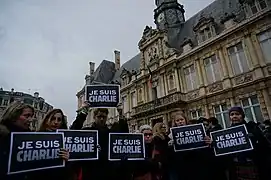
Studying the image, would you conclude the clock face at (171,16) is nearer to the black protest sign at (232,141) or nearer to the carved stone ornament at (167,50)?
the carved stone ornament at (167,50)

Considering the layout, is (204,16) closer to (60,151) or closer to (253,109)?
(253,109)

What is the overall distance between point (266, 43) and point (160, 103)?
9430 mm

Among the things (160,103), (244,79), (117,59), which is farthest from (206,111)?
(117,59)

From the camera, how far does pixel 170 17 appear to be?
78.8ft

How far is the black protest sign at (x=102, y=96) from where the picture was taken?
171 inches

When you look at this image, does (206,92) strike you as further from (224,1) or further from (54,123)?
(54,123)

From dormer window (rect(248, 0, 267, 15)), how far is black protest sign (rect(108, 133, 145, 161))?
14.9 m

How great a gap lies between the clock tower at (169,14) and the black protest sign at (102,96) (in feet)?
67.1

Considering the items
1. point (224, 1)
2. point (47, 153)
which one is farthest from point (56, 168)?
point (224, 1)

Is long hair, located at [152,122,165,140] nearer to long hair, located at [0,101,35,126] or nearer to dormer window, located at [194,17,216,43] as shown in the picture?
long hair, located at [0,101,35,126]

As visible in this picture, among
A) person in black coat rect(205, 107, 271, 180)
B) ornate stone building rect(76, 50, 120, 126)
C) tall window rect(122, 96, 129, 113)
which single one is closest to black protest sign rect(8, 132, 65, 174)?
person in black coat rect(205, 107, 271, 180)

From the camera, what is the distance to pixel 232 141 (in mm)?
3387

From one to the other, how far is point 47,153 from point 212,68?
15362 mm

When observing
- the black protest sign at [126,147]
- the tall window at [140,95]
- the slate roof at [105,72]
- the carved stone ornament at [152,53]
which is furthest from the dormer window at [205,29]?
the slate roof at [105,72]
